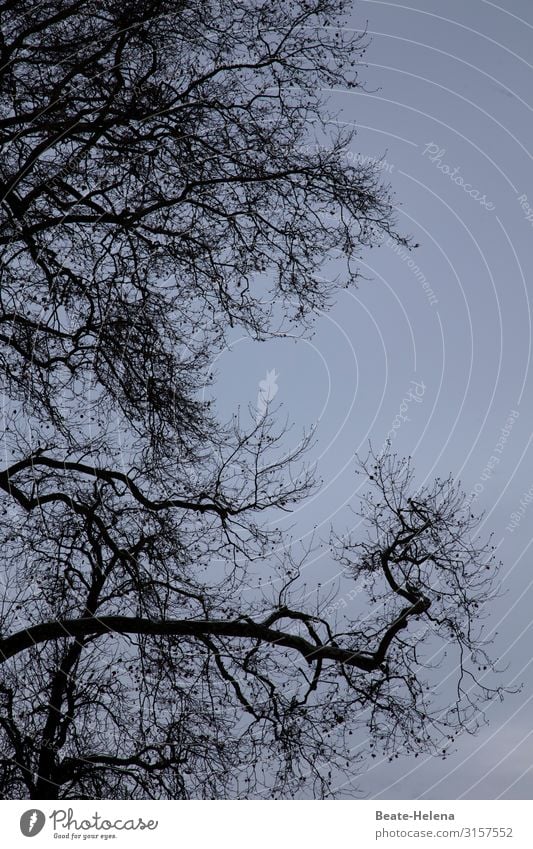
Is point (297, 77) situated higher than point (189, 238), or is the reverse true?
point (297, 77)

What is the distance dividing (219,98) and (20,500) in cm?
425

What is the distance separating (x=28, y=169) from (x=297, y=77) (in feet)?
8.81

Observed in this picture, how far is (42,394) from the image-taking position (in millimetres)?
8016

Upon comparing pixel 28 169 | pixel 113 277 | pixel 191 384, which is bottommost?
pixel 191 384

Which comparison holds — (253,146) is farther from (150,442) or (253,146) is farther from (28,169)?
(150,442)

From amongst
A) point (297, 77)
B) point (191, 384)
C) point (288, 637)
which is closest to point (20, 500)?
point (191, 384)

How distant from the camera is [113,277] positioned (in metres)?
8.20

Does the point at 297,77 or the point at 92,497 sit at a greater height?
the point at 297,77
